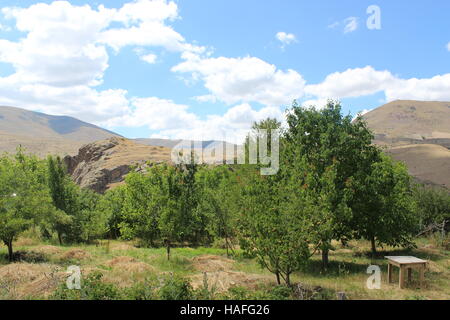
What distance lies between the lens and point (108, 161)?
73.4 meters

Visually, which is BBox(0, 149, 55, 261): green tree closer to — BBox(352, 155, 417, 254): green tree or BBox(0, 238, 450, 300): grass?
BBox(0, 238, 450, 300): grass

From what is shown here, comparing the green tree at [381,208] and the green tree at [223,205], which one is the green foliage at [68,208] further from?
the green tree at [381,208]

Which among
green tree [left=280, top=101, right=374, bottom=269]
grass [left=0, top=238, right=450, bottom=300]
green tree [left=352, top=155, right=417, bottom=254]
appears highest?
green tree [left=280, top=101, right=374, bottom=269]

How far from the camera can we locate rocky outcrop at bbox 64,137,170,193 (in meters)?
66.9

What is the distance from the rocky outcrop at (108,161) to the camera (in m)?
66.9

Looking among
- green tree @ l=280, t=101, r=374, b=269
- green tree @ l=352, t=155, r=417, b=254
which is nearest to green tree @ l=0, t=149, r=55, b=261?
green tree @ l=280, t=101, r=374, b=269

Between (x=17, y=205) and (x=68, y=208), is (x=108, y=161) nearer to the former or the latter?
(x=68, y=208)

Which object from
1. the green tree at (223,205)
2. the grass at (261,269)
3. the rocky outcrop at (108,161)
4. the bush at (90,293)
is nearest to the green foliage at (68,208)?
the grass at (261,269)

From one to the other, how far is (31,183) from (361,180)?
59.9ft

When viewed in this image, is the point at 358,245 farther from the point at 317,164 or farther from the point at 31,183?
the point at 31,183

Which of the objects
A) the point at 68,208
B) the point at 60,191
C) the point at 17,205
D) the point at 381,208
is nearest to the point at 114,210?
the point at 68,208

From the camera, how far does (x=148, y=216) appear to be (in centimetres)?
1958

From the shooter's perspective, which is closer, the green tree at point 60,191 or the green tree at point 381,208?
the green tree at point 381,208
